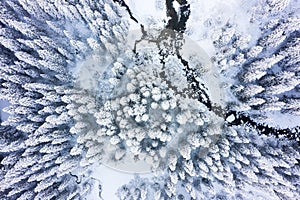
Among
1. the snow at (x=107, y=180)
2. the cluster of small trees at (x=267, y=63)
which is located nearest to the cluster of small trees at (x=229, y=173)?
the snow at (x=107, y=180)

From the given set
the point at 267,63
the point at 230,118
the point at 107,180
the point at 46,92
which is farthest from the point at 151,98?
the point at 267,63

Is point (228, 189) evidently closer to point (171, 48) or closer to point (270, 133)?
point (270, 133)

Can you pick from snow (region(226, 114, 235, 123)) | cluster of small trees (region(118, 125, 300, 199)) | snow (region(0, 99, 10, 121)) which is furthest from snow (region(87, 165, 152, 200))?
snow (region(226, 114, 235, 123))

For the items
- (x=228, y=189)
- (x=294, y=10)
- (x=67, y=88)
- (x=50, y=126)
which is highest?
(x=294, y=10)

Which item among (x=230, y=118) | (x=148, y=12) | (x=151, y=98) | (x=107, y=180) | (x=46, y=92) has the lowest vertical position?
(x=107, y=180)

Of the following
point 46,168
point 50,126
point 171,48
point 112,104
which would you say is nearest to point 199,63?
point 171,48

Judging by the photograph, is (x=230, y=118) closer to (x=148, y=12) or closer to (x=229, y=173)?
(x=229, y=173)

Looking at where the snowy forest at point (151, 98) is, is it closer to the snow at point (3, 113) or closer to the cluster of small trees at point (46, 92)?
the cluster of small trees at point (46, 92)

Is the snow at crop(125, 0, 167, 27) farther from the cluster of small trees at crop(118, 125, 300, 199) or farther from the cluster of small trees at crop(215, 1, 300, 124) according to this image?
the cluster of small trees at crop(118, 125, 300, 199)
